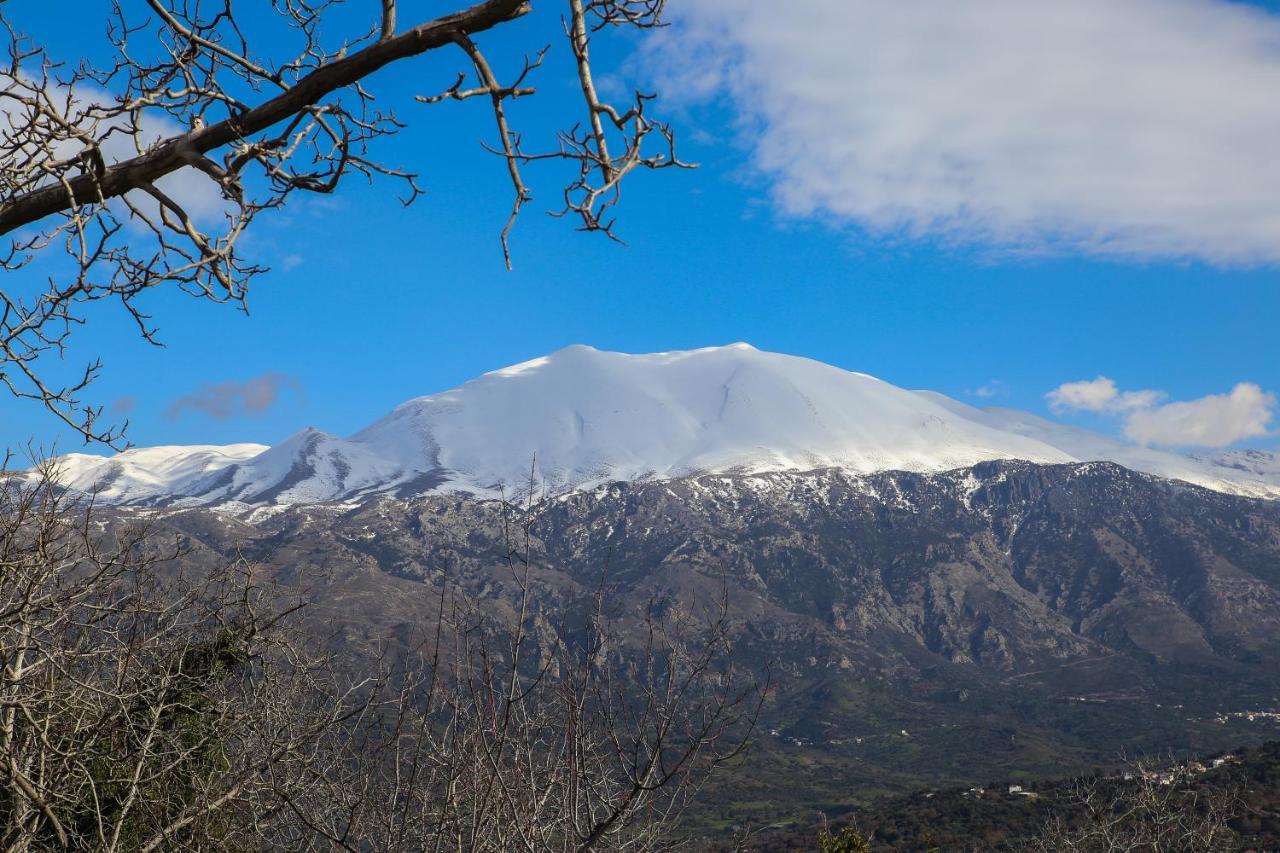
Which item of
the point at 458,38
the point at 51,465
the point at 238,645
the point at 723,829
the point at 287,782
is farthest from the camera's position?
the point at 723,829

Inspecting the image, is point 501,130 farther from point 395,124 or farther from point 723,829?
point 723,829

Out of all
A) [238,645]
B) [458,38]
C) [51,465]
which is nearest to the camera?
[458,38]

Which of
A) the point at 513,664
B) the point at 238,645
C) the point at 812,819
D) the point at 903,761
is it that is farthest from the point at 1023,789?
the point at 513,664

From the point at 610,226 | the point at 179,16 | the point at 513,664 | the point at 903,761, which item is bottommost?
the point at 903,761

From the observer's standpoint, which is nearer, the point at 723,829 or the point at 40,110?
the point at 40,110

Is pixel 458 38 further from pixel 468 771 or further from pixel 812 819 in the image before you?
pixel 812 819

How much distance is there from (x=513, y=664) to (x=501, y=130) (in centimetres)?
306

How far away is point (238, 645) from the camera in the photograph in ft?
52.7

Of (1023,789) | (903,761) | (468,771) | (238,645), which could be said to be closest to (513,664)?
(468,771)

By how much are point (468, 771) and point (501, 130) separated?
7.31 metres

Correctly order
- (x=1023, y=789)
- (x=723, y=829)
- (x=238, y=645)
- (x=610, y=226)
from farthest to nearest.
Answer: (x=723, y=829)
(x=1023, y=789)
(x=238, y=645)
(x=610, y=226)

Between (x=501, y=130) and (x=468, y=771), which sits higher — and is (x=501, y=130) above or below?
above

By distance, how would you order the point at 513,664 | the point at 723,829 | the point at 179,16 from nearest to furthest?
1. the point at 179,16
2. the point at 513,664
3. the point at 723,829

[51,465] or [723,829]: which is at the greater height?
[51,465]
